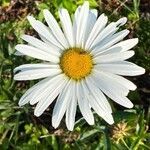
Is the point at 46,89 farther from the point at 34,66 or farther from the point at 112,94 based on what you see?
the point at 112,94

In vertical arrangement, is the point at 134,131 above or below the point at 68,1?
below

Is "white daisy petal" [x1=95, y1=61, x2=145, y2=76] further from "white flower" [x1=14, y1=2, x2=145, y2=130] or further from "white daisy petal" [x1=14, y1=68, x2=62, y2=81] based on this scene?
"white daisy petal" [x1=14, y1=68, x2=62, y2=81]

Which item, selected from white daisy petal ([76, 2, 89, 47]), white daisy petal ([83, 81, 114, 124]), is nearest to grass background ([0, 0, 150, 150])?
white daisy petal ([83, 81, 114, 124])

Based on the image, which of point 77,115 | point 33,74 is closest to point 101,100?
point 33,74

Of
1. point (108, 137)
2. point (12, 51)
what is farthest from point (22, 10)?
point (108, 137)

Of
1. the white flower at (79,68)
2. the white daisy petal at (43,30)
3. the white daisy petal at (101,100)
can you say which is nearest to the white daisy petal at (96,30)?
the white flower at (79,68)

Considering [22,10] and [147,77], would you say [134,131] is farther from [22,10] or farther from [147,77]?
[22,10]

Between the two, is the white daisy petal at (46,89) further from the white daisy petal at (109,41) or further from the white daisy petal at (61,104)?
the white daisy petal at (109,41)
